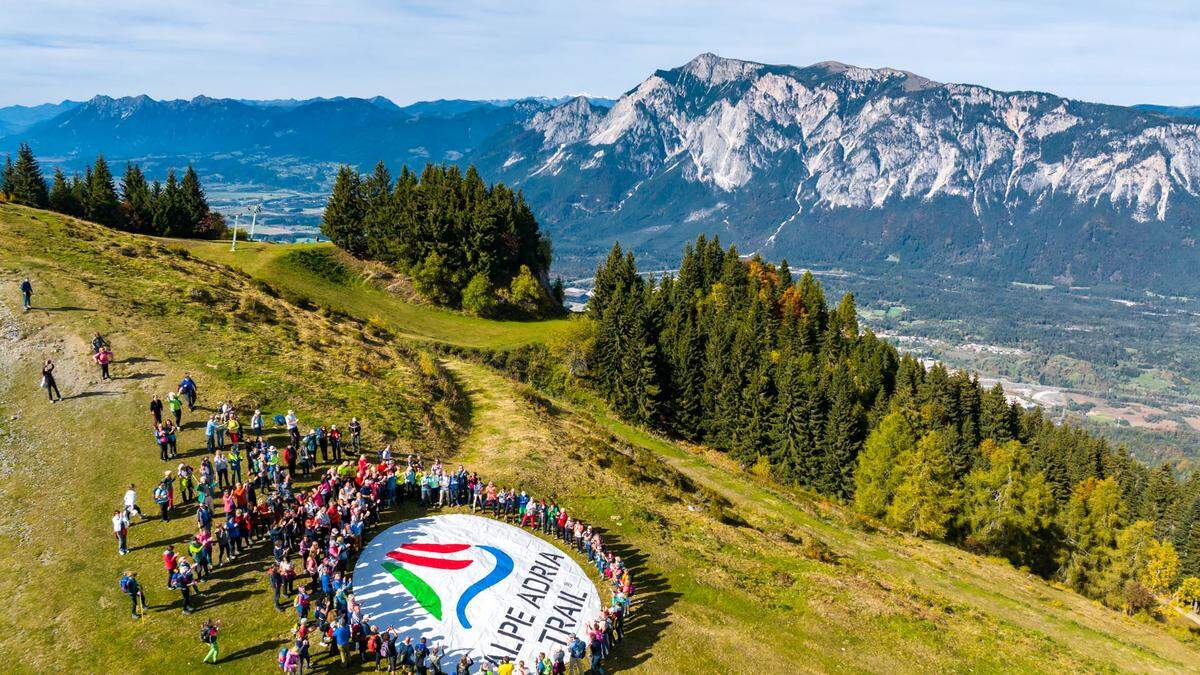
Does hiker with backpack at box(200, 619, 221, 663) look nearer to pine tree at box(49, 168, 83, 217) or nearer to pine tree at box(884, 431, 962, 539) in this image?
pine tree at box(884, 431, 962, 539)

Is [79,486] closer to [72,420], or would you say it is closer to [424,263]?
[72,420]

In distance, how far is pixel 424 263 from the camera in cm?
11238

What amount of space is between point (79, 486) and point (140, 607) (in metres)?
12.0

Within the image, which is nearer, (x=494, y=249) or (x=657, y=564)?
(x=657, y=564)

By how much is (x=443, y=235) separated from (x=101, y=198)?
49.5 metres

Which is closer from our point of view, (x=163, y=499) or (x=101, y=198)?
(x=163, y=499)

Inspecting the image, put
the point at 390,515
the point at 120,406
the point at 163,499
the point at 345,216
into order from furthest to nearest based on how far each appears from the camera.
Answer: the point at 345,216 < the point at 120,406 < the point at 390,515 < the point at 163,499

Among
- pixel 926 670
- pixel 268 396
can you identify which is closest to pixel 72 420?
pixel 268 396

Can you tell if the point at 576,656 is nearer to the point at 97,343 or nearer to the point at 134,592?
the point at 134,592

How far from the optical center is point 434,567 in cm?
3472

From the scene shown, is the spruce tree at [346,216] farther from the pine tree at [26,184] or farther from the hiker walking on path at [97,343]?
the hiker walking on path at [97,343]

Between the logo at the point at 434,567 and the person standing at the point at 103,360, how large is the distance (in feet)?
85.6

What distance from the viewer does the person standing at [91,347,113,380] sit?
44969mm

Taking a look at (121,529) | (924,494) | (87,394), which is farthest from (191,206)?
(924,494)
